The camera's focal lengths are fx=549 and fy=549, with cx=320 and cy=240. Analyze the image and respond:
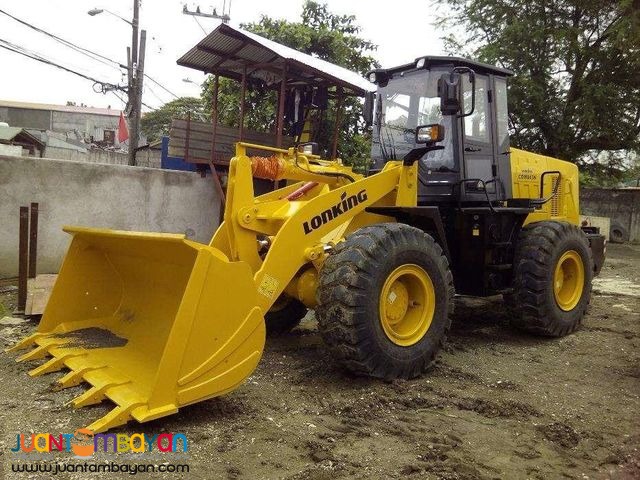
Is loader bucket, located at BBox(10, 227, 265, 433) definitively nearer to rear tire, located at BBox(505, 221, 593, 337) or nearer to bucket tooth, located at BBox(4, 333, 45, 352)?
bucket tooth, located at BBox(4, 333, 45, 352)

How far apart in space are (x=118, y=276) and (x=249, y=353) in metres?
1.71

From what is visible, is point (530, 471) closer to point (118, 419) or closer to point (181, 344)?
point (181, 344)

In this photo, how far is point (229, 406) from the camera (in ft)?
11.2

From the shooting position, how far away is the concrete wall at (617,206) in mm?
17281

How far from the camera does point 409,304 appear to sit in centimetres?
427

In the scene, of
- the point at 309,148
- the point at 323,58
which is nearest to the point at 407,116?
the point at 309,148

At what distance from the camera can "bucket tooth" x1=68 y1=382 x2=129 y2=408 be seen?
3149 millimetres

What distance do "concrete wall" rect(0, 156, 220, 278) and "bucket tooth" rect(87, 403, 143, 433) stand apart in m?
5.54

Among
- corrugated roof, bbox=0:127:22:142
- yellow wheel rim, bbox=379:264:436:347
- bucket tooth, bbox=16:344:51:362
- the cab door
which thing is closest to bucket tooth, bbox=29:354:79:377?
bucket tooth, bbox=16:344:51:362

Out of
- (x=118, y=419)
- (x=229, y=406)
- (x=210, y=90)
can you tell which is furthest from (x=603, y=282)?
(x=210, y=90)

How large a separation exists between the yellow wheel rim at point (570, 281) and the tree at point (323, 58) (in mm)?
7534

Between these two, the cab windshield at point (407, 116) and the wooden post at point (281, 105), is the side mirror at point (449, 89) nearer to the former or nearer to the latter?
the cab windshield at point (407, 116)

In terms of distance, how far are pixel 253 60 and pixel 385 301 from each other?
7505 millimetres

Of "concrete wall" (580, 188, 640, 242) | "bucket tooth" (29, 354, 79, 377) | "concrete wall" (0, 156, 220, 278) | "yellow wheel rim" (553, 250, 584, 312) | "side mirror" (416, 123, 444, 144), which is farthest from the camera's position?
"concrete wall" (580, 188, 640, 242)
